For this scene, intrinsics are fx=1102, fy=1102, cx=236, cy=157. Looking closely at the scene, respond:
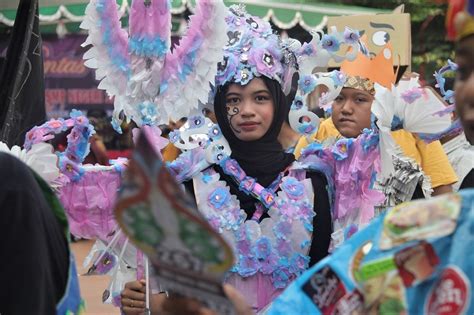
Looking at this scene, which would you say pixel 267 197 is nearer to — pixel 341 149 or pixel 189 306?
pixel 341 149

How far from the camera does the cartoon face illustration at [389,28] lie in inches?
A: 253

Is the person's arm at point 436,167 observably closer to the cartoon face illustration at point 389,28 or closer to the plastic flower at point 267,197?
the plastic flower at point 267,197

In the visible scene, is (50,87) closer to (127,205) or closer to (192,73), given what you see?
(192,73)

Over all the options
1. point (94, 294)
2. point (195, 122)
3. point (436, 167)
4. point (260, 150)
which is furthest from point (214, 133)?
point (94, 294)

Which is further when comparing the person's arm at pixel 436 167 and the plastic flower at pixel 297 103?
the person's arm at pixel 436 167

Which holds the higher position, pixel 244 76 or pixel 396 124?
pixel 244 76

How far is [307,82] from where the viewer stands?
468 cm

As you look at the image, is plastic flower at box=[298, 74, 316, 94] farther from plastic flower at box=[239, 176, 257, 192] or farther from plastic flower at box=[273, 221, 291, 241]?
plastic flower at box=[273, 221, 291, 241]

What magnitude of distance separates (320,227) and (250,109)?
22.0 inches


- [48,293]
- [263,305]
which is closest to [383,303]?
[48,293]

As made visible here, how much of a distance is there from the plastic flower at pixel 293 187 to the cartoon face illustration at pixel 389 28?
2.26 m

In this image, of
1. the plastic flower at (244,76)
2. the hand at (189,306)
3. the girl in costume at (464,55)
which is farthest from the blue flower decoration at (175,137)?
the hand at (189,306)

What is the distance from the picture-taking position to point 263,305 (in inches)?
168

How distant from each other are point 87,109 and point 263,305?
1065cm
